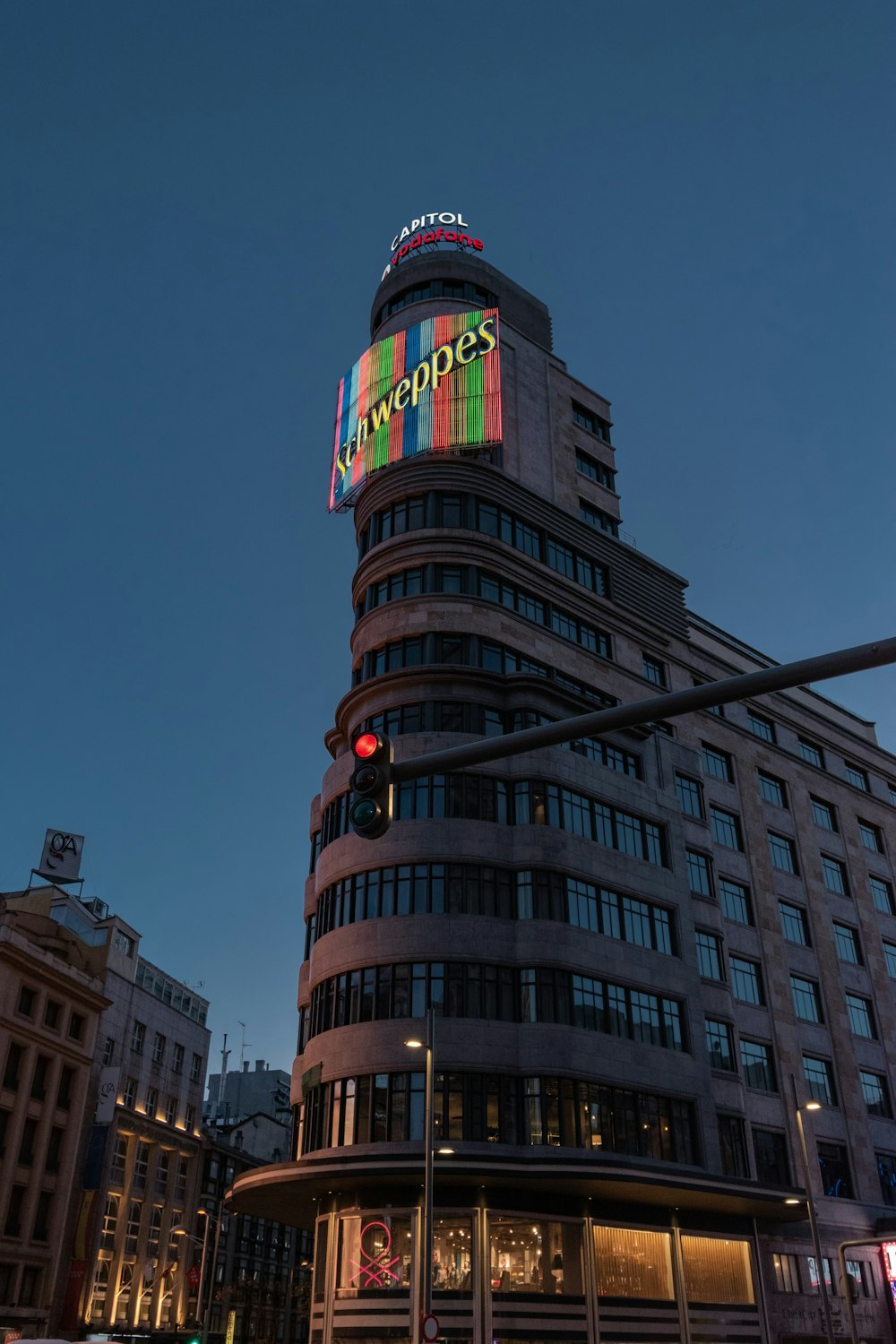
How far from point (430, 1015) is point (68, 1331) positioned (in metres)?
51.0

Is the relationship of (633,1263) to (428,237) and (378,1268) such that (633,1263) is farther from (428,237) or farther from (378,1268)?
(428,237)

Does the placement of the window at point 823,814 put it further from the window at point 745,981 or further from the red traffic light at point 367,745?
the red traffic light at point 367,745

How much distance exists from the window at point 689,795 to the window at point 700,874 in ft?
7.77

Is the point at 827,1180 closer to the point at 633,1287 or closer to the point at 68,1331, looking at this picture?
the point at 633,1287

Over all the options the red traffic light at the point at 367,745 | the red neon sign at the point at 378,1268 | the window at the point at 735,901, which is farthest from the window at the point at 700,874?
the red traffic light at the point at 367,745

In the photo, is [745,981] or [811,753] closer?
[745,981]

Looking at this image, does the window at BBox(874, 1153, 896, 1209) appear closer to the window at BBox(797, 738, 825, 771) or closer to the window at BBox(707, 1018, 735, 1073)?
the window at BBox(707, 1018, 735, 1073)

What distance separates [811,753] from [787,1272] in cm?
3339

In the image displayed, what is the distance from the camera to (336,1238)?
143 feet

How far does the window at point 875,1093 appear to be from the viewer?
62894 mm

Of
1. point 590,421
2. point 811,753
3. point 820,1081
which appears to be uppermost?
point 590,421

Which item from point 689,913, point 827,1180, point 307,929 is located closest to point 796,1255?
point 827,1180

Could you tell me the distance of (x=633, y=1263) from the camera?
147 ft

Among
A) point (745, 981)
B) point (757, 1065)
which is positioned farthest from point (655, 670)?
point (757, 1065)
